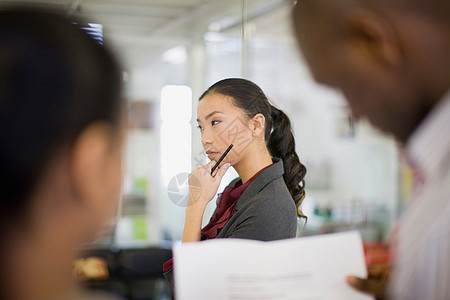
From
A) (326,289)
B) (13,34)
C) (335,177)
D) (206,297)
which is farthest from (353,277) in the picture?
(335,177)

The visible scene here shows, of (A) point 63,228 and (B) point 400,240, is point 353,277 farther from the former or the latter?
(A) point 63,228

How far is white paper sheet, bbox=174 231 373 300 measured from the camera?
A: 964mm

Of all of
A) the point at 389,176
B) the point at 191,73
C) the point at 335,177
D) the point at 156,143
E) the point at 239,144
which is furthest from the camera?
the point at 389,176

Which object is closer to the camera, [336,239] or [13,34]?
[13,34]

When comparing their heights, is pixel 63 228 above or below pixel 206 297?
above

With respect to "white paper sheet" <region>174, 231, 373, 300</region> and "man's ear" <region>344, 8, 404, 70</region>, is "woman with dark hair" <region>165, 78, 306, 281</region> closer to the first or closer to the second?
"white paper sheet" <region>174, 231, 373, 300</region>

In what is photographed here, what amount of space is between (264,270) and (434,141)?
1.23 feet

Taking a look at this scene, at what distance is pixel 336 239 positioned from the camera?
1062 mm

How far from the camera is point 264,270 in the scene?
0.98m

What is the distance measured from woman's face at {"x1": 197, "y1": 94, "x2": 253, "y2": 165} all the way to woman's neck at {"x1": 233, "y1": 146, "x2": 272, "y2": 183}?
12 millimetres

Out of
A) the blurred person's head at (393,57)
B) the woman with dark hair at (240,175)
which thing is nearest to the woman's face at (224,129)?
the woman with dark hair at (240,175)

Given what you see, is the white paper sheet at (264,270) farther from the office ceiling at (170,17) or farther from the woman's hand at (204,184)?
the office ceiling at (170,17)

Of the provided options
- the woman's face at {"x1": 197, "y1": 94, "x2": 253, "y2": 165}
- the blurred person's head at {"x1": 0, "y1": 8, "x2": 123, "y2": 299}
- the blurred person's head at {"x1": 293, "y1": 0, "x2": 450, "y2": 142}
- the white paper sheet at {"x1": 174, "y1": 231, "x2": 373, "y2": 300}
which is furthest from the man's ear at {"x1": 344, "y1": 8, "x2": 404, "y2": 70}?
the woman's face at {"x1": 197, "y1": 94, "x2": 253, "y2": 165}

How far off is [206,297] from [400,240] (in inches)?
13.2
